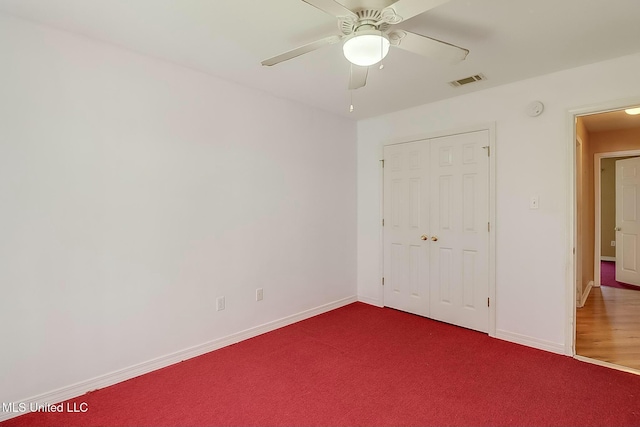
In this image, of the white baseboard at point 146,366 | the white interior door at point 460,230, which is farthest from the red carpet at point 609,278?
the white baseboard at point 146,366

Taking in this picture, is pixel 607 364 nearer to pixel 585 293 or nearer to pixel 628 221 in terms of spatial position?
pixel 585 293

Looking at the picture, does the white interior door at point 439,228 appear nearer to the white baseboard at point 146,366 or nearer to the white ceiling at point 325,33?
the white ceiling at point 325,33

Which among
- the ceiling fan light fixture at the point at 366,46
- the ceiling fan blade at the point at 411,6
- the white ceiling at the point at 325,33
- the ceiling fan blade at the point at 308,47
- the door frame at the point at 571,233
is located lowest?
the door frame at the point at 571,233

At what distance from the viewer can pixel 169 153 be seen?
264cm

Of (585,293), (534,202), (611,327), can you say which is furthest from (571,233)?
(585,293)

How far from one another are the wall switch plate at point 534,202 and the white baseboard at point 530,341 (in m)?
1.19

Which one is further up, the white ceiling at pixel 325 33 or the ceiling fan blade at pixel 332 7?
the white ceiling at pixel 325 33

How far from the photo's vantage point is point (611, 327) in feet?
11.1

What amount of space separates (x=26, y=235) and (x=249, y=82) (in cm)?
205

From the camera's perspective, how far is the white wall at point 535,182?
2.70 m

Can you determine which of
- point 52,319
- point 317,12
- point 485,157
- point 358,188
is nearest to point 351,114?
point 358,188

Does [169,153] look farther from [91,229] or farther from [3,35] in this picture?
[3,35]

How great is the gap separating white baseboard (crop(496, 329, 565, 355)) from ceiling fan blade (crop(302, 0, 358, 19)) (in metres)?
3.05

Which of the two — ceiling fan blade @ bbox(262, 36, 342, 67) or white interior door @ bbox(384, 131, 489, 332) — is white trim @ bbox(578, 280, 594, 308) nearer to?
white interior door @ bbox(384, 131, 489, 332)
